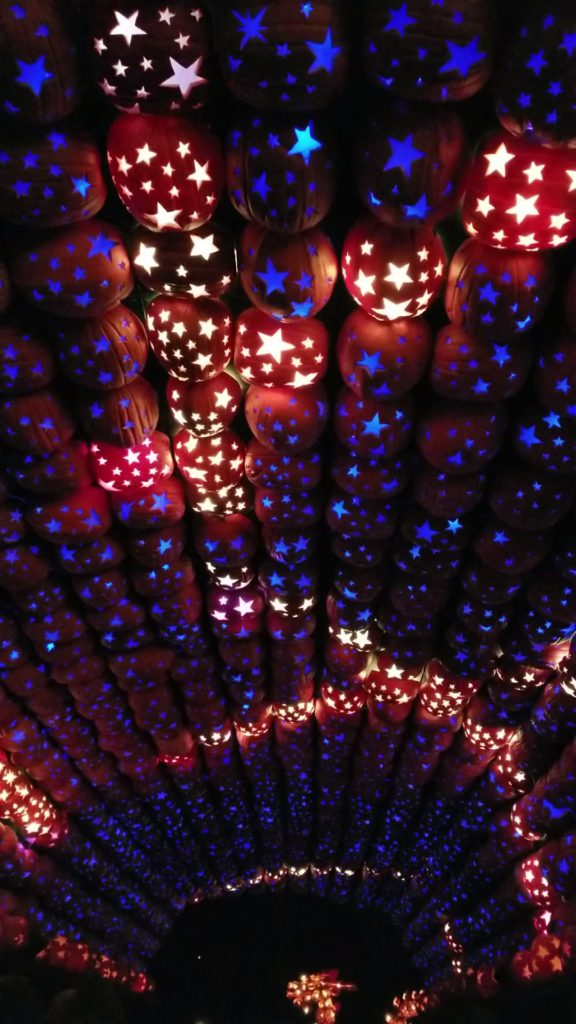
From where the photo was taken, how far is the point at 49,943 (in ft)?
13.3

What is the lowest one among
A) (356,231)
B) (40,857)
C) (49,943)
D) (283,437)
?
(49,943)

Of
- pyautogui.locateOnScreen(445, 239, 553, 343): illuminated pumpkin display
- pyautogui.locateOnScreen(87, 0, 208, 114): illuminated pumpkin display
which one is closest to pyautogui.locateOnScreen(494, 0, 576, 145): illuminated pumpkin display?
pyautogui.locateOnScreen(445, 239, 553, 343): illuminated pumpkin display

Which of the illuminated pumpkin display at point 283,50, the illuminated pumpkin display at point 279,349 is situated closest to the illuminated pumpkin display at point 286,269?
the illuminated pumpkin display at point 279,349

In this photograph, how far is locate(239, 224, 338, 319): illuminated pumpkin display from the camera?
4.61 ft

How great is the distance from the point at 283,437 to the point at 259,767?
10.7 ft

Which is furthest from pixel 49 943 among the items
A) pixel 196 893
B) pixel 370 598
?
pixel 370 598

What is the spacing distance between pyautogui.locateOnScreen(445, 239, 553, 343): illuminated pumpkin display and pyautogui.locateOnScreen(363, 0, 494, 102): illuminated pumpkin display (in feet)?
1.17

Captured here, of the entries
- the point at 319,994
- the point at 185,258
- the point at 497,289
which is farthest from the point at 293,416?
the point at 319,994

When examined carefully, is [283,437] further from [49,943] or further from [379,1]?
[49,943]

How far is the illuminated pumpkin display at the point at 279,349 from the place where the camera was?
5.31 feet

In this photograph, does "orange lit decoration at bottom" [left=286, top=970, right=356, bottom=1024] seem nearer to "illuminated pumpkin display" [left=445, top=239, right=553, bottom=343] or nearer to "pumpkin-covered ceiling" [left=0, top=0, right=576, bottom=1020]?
"pumpkin-covered ceiling" [left=0, top=0, right=576, bottom=1020]

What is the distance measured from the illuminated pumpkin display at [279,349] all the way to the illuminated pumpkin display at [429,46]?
586mm

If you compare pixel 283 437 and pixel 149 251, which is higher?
pixel 149 251

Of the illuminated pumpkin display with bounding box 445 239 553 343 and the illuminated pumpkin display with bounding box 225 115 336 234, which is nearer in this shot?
the illuminated pumpkin display with bounding box 225 115 336 234
